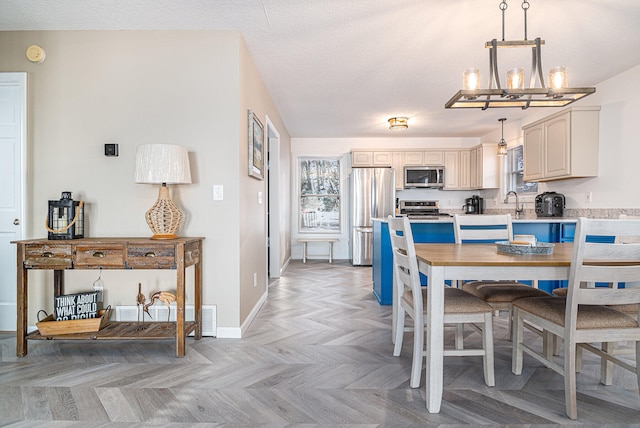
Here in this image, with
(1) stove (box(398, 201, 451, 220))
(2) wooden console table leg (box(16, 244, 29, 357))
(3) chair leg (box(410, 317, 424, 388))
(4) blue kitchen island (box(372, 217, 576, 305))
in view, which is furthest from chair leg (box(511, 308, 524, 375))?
(1) stove (box(398, 201, 451, 220))

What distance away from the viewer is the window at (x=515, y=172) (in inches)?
222

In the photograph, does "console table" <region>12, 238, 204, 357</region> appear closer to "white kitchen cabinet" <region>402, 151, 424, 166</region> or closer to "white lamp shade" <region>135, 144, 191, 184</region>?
"white lamp shade" <region>135, 144, 191, 184</region>

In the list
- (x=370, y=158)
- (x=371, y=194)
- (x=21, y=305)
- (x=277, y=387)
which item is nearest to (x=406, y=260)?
(x=277, y=387)

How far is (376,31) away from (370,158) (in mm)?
3784

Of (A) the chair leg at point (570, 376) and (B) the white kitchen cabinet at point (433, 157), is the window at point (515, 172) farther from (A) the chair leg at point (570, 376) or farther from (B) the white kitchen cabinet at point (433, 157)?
(A) the chair leg at point (570, 376)

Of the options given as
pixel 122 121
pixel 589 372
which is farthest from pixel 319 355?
pixel 122 121

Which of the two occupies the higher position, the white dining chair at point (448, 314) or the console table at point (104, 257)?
the console table at point (104, 257)

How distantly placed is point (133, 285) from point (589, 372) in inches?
124

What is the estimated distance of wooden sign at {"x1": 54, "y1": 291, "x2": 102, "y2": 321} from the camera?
8.32 feet

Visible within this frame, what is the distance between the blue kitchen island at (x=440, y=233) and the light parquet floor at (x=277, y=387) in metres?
0.91

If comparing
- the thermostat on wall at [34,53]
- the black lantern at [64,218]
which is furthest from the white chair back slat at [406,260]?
the thermostat on wall at [34,53]

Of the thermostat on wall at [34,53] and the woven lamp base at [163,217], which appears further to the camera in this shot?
the thermostat on wall at [34,53]

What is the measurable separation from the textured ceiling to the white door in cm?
Answer: 47

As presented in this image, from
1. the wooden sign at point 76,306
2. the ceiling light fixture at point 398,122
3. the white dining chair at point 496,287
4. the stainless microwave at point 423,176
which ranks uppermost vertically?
the ceiling light fixture at point 398,122
